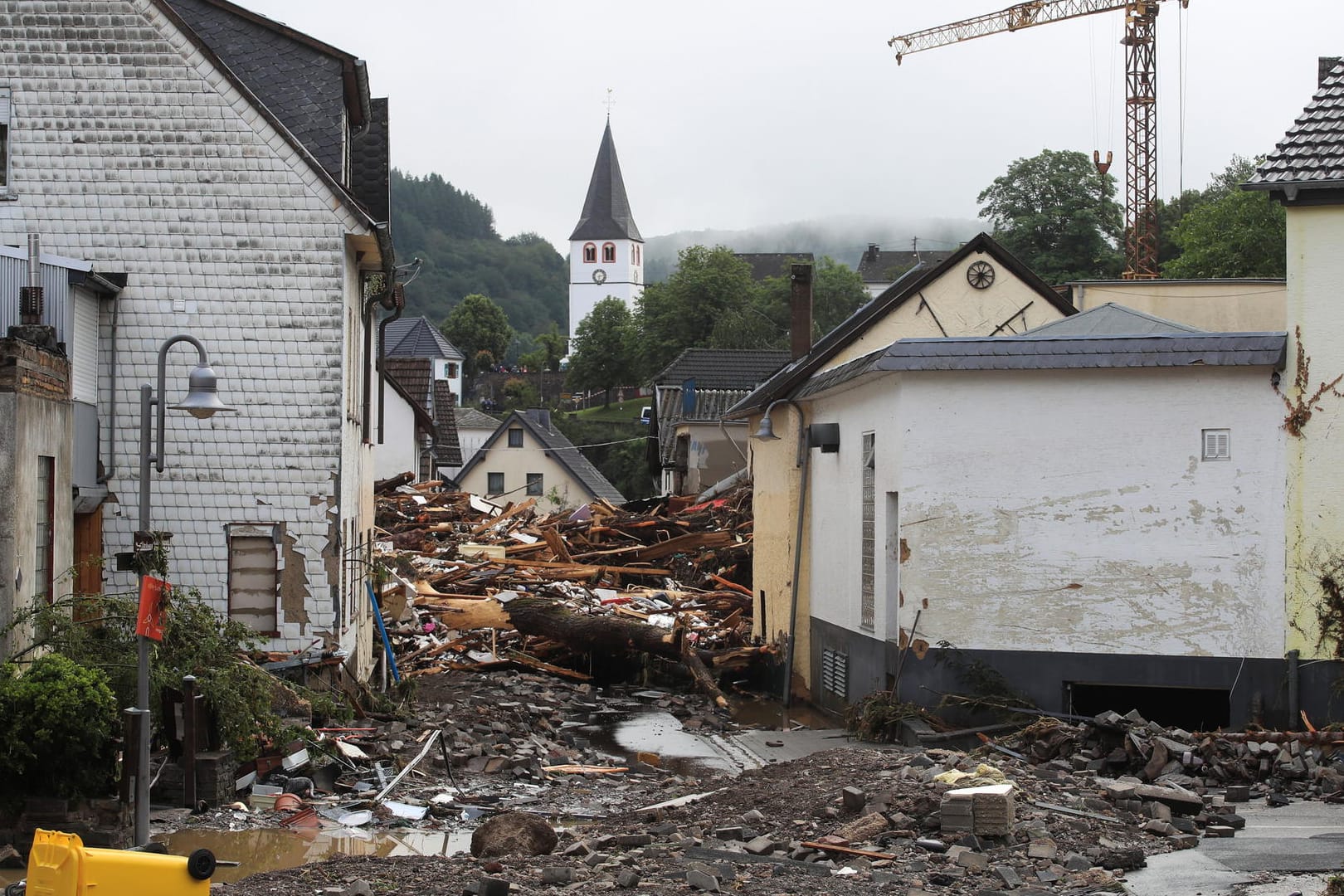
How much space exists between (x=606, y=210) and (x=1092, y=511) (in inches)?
5843

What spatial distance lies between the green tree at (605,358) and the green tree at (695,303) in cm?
467

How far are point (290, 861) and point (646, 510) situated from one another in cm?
2828

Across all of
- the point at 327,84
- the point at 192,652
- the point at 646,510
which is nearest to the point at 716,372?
the point at 646,510

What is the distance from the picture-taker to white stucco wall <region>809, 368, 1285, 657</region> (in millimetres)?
15789

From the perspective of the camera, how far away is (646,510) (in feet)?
129

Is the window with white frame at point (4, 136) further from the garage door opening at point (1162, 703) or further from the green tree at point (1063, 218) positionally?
the green tree at point (1063, 218)

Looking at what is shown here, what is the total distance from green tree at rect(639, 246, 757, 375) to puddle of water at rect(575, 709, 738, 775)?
82642mm

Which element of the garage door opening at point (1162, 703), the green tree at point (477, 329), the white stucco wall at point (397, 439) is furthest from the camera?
the green tree at point (477, 329)

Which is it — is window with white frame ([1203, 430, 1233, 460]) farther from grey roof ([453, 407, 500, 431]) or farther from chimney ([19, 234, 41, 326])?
grey roof ([453, 407, 500, 431])

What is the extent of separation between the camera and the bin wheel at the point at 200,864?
693 cm

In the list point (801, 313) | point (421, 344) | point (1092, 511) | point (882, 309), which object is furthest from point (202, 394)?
point (421, 344)

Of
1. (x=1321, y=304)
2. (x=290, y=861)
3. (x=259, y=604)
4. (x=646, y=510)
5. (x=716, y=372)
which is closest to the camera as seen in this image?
(x=290, y=861)

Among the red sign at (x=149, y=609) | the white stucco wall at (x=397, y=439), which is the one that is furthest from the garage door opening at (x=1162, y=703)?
the white stucco wall at (x=397, y=439)

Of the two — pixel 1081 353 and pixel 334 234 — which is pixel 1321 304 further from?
pixel 334 234
